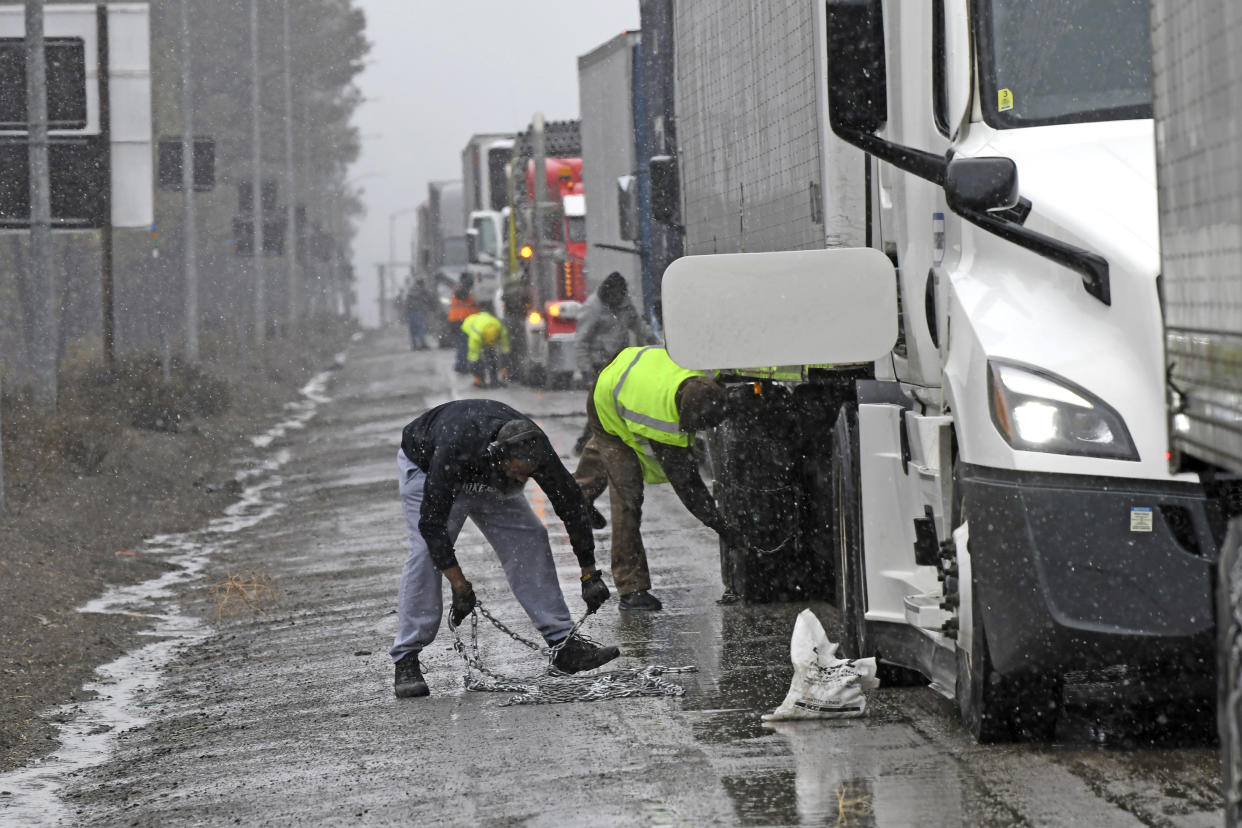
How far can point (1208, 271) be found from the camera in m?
4.36

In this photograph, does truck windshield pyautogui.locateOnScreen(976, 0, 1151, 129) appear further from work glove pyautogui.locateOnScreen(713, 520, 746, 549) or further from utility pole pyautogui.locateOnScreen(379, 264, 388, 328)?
utility pole pyautogui.locateOnScreen(379, 264, 388, 328)

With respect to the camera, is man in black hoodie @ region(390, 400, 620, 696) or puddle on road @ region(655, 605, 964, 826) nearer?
puddle on road @ region(655, 605, 964, 826)

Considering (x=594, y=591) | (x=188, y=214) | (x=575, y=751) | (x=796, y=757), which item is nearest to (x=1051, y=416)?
(x=796, y=757)

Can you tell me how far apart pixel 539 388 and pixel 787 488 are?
2560cm

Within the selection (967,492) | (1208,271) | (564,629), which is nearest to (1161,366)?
(967,492)

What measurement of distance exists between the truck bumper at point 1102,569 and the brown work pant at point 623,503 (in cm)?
501

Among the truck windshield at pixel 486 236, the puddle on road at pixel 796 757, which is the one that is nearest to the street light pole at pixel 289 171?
the truck windshield at pixel 486 236

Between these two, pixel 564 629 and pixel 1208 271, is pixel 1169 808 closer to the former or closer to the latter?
pixel 1208 271

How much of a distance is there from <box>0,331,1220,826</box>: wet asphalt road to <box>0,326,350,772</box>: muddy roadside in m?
0.47

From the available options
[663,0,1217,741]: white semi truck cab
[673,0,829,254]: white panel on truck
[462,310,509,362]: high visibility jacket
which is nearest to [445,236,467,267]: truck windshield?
[462,310,509,362]: high visibility jacket

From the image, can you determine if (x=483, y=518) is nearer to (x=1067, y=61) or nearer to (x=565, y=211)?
(x=1067, y=61)

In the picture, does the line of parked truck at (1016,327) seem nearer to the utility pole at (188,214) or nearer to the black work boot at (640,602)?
the black work boot at (640,602)

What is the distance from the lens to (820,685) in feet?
25.0

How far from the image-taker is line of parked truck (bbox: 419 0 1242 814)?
4.59m
